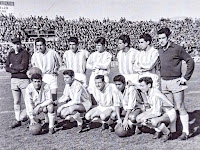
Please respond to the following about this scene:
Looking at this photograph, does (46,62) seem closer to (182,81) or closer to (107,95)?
(107,95)

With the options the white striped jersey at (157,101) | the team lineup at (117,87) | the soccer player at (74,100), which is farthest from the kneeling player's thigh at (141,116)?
the soccer player at (74,100)

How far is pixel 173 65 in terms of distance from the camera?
4.54m

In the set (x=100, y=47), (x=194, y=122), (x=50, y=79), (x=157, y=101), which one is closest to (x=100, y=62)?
(x=100, y=47)

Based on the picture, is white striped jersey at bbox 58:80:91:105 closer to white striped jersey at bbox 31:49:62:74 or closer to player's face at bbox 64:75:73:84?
player's face at bbox 64:75:73:84

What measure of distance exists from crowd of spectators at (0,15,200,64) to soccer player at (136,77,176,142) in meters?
17.1

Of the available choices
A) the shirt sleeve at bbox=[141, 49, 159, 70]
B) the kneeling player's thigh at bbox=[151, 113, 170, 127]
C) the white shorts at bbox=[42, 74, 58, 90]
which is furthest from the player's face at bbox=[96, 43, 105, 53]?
the kneeling player's thigh at bbox=[151, 113, 170, 127]

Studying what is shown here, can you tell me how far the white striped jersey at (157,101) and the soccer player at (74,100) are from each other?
1278 millimetres

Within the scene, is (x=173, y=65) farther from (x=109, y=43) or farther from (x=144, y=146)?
(x=109, y=43)

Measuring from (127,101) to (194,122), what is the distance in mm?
1492

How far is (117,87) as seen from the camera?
5281mm

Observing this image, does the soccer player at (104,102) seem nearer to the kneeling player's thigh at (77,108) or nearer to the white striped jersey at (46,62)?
the kneeling player's thigh at (77,108)

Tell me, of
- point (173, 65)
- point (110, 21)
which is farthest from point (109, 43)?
point (173, 65)

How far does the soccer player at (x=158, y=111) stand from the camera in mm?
4664

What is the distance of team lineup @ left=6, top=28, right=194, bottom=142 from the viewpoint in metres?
4.62
